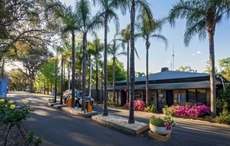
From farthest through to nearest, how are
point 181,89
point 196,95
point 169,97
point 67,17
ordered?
point 169,97 < point 181,89 < point 196,95 < point 67,17

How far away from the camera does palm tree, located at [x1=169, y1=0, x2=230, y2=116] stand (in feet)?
42.4

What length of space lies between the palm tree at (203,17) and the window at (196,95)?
3.14 m

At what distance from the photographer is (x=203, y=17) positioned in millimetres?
13891

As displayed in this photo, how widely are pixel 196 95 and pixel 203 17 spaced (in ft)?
21.5

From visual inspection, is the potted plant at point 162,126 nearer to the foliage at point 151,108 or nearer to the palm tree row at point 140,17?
the palm tree row at point 140,17

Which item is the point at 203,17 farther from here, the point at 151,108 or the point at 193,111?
the point at 151,108

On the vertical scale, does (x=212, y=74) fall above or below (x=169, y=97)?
above

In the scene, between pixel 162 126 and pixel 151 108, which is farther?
pixel 151 108

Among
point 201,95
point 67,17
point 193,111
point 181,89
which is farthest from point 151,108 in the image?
point 67,17

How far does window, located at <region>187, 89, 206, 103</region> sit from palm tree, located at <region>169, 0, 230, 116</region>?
314 centimetres

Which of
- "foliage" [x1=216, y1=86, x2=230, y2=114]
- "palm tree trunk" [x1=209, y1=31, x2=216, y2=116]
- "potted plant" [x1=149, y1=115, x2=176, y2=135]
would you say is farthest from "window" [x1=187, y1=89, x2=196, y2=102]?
"potted plant" [x1=149, y1=115, x2=176, y2=135]

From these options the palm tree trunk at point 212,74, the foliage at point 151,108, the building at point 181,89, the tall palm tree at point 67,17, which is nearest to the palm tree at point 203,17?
the palm tree trunk at point 212,74

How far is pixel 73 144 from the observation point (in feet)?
23.5

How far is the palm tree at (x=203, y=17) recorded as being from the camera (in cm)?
1291
